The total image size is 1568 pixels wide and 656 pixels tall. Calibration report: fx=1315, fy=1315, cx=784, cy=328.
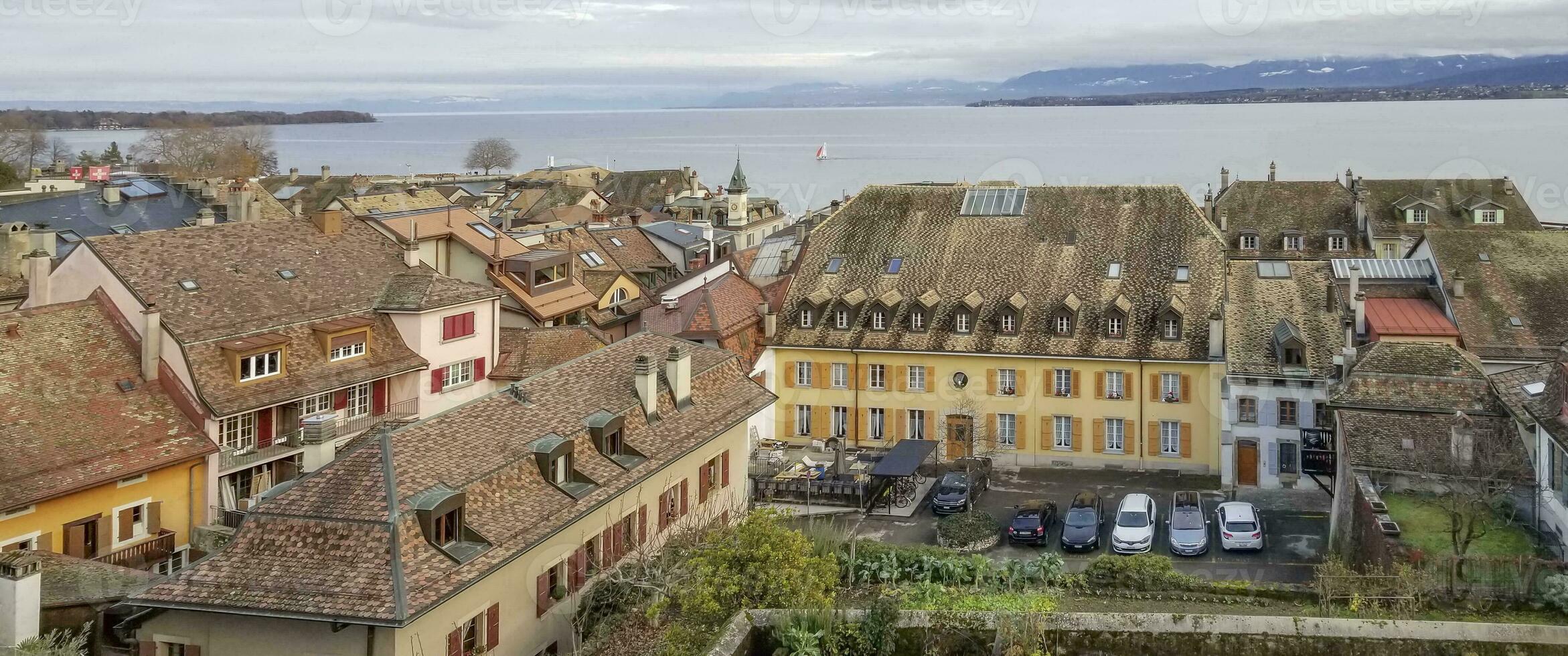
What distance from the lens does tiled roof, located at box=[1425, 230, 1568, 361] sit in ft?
157

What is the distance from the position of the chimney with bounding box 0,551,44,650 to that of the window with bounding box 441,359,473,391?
824 inches

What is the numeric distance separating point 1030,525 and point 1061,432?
36.1ft

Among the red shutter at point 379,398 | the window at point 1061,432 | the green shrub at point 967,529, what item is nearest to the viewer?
the green shrub at point 967,529

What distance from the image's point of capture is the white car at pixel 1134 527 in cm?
3803

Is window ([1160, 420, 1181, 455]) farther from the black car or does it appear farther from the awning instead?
the awning

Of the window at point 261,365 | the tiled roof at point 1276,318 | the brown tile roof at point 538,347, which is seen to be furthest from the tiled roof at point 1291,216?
the window at point 261,365

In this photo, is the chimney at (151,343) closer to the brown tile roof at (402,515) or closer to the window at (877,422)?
the brown tile roof at (402,515)

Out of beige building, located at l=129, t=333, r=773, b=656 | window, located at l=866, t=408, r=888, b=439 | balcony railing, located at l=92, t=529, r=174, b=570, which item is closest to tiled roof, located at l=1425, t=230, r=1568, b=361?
window, located at l=866, t=408, r=888, b=439

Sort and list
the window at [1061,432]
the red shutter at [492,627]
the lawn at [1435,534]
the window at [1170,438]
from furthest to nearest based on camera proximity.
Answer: the window at [1061,432]
the window at [1170,438]
the lawn at [1435,534]
the red shutter at [492,627]

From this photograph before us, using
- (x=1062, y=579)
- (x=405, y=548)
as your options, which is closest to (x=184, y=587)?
(x=405, y=548)

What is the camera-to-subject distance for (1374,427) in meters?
36.2

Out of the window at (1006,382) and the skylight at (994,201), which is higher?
the skylight at (994,201)

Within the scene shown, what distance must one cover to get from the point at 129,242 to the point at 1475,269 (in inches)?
1910

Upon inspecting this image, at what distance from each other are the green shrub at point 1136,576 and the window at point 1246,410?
1813 centimetres
